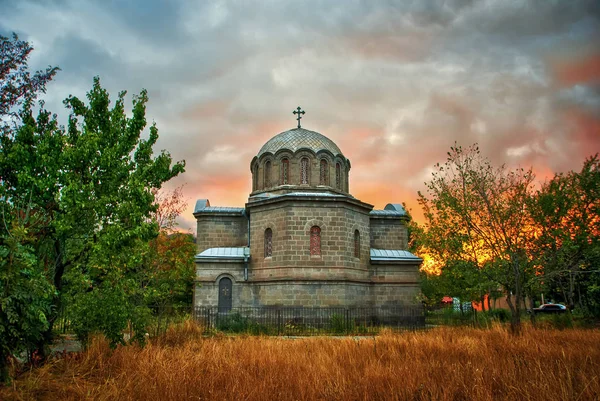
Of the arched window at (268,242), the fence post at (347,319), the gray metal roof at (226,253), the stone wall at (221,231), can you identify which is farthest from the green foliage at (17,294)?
the stone wall at (221,231)

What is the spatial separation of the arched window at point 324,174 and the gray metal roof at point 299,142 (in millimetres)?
841

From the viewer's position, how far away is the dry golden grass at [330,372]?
19.7ft

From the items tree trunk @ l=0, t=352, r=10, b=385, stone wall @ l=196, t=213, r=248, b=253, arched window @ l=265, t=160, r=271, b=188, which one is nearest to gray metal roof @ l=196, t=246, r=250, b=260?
stone wall @ l=196, t=213, r=248, b=253

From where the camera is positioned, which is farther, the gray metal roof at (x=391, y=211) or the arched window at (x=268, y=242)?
the gray metal roof at (x=391, y=211)

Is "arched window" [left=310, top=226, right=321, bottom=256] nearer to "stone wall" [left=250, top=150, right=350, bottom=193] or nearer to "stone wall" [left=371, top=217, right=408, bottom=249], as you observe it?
"stone wall" [left=250, top=150, right=350, bottom=193]

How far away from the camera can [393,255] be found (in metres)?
24.2

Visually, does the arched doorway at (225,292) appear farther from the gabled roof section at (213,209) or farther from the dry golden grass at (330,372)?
the dry golden grass at (330,372)

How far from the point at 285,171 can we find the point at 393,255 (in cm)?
762

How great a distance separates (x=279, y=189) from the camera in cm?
2452

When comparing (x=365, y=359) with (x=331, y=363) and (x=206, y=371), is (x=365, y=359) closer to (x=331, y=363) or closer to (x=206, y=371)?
(x=331, y=363)

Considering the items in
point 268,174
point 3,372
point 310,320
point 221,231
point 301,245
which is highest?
point 268,174

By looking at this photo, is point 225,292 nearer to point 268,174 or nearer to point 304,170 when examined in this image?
point 268,174

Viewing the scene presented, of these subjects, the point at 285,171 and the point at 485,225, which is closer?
the point at 485,225

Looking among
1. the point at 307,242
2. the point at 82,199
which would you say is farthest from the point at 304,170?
the point at 82,199
